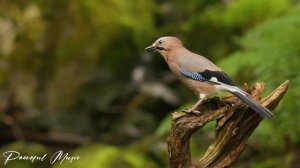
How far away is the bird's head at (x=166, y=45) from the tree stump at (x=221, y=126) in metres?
0.32

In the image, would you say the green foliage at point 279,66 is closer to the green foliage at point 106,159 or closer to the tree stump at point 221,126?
the green foliage at point 106,159

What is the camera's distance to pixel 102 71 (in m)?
7.15

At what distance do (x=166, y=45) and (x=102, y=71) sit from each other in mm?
3539

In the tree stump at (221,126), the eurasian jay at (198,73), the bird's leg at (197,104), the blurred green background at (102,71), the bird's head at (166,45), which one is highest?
the blurred green background at (102,71)

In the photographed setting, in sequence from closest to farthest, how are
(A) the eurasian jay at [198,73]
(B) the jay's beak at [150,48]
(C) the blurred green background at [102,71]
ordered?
(A) the eurasian jay at [198,73] < (B) the jay's beak at [150,48] < (C) the blurred green background at [102,71]

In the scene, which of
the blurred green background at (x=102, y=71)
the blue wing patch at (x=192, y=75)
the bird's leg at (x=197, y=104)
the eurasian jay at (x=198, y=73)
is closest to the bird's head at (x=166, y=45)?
the eurasian jay at (x=198, y=73)

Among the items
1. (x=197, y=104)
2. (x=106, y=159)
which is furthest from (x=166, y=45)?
(x=106, y=159)

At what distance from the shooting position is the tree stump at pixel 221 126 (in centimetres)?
344

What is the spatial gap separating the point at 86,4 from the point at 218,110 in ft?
11.5

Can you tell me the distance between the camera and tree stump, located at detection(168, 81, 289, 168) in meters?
3.44

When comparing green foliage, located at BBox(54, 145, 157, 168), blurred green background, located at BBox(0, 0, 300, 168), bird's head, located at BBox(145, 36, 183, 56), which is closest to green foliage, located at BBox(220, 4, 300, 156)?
blurred green background, located at BBox(0, 0, 300, 168)

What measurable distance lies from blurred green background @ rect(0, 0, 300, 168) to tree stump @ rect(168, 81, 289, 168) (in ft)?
7.13

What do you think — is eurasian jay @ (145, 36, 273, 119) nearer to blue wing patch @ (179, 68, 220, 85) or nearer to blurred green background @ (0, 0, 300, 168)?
blue wing patch @ (179, 68, 220, 85)

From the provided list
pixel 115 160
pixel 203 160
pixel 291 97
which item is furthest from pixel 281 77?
pixel 203 160
